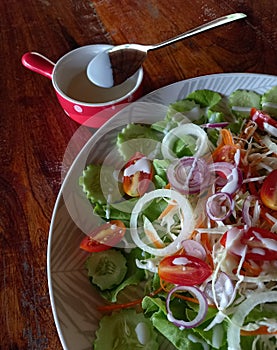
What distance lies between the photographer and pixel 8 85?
67.3 inches

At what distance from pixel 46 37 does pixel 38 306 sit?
1051mm

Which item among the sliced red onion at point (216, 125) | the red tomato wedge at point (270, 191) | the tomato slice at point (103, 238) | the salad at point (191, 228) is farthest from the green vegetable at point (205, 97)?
the tomato slice at point (103, 238)

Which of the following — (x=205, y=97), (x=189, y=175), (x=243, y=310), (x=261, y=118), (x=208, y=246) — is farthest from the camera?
(x=205, y=97)

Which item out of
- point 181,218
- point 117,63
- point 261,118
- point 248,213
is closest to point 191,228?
point 181,218

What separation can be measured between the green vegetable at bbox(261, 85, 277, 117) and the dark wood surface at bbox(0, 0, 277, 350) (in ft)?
0.77

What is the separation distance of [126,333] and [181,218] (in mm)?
292

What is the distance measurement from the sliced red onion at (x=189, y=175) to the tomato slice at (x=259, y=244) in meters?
0.19

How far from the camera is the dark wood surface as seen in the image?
4.14 feet

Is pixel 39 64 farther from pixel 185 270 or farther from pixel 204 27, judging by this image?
pixel 185 270

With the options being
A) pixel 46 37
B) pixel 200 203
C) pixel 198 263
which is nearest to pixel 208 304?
pixel 198 263

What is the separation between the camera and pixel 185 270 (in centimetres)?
107

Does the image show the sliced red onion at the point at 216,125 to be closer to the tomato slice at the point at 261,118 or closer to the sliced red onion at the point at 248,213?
the tomato slice at the point at 261,118

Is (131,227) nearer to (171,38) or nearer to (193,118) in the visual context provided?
(193,118)

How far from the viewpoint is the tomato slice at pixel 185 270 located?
1066 mm
